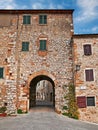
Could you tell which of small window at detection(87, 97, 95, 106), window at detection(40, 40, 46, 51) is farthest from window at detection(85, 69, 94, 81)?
window at detection(40, 40, 46, 51)

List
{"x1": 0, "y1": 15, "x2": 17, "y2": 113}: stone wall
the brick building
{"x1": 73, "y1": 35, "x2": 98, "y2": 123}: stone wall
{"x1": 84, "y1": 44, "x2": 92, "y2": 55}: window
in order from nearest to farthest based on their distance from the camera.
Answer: {"x1": 73, "y1": 35, "x2": 98, "y2": 123}: stone wall < the brick building < {"x1": 0, "y1": 15, "x2": 17, "y2": 113}: stone wall < {"x1": 84, "y1": 44, "x2": 92, "y2": 55}: window

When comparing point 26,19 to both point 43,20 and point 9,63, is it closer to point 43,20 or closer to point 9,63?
point 43,20

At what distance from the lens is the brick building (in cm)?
1483

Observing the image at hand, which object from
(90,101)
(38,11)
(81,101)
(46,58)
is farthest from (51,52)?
(90,101)

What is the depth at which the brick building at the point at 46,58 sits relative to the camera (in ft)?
48.6

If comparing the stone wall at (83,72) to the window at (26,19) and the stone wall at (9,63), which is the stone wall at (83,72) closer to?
the window at (26,19)

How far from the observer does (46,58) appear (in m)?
16.0

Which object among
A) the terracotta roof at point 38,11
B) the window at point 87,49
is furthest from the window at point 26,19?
→ the window at point 87,49

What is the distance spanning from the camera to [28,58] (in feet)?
52.3

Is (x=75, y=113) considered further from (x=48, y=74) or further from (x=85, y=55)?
(x=85, y=55)

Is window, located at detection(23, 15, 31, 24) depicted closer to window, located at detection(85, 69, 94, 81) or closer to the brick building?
the brick building

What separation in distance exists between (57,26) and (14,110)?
9.07 m

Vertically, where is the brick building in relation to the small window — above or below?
above

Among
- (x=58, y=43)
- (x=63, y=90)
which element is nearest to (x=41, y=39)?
(x=58, y=43)
